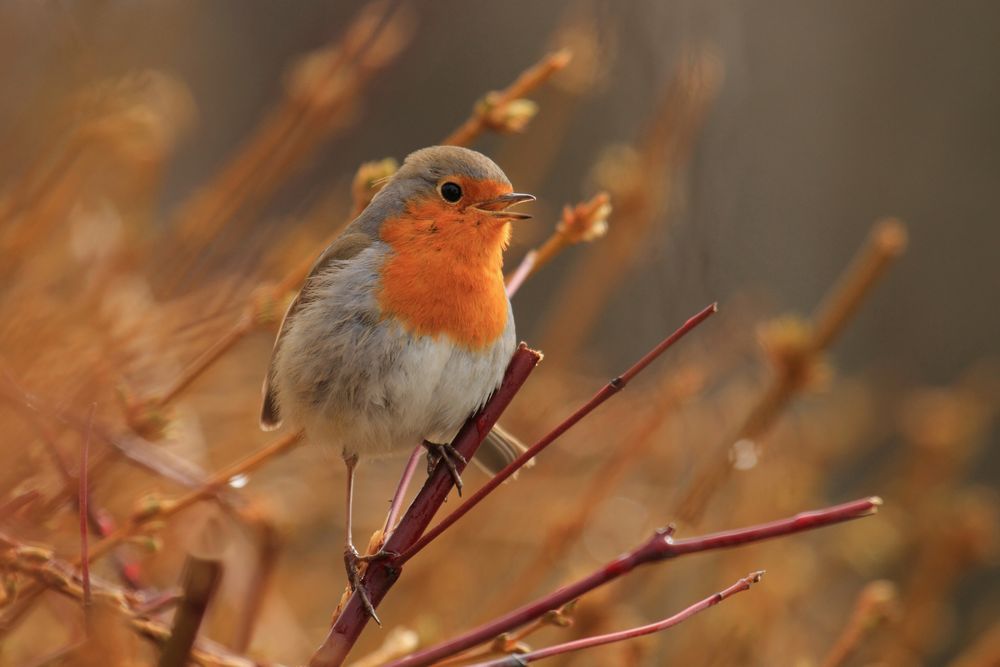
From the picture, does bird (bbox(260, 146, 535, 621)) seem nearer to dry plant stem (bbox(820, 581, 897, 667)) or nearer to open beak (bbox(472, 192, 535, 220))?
open beak (bbox(472, 192, 535, 220))

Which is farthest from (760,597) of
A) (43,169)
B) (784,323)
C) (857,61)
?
(857,61)

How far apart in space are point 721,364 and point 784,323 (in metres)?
1.39

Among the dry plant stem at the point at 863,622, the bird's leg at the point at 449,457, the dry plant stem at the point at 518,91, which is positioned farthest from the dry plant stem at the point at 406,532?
the dry plant stem at the point at 863,622

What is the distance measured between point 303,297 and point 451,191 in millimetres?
396

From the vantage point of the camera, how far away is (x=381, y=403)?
2.35 meters

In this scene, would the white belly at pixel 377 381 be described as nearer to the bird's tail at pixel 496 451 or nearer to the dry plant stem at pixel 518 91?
the bird's tail at pixel 496 451

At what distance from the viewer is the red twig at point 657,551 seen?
1.32 meters

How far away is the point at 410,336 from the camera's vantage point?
2.38 metres

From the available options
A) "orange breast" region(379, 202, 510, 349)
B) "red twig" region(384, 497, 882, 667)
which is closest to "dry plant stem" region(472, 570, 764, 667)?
"red twig" region(384, 497, 882, 667)

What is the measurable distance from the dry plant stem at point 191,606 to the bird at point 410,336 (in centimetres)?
104

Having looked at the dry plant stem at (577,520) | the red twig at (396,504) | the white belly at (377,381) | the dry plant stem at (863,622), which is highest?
the red twig at (396,504)

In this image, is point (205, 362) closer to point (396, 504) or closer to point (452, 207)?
point (396, 504)

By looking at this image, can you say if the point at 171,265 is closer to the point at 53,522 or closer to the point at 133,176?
the point at 53,522

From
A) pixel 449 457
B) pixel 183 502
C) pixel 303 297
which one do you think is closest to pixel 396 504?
pixel 449 457
